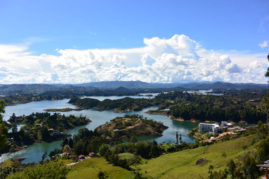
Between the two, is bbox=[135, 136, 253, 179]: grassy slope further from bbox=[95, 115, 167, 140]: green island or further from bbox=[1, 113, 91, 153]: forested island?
bbox=[1, 113, 91, 153]: forested island

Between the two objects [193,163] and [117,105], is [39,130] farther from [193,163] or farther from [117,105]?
[117,105]

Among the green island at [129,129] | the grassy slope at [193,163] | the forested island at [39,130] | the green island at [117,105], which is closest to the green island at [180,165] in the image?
the grassy slope at [193,163]

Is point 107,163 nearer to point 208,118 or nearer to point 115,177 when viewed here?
point 115,177

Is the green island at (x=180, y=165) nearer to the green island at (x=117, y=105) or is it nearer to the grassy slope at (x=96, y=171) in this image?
the grassy slope at (x=96, y=171)

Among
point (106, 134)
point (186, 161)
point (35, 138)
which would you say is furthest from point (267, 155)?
point (35, 138)

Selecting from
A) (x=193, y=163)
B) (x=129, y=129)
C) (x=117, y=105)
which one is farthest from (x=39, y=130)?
(x=117, y=105)

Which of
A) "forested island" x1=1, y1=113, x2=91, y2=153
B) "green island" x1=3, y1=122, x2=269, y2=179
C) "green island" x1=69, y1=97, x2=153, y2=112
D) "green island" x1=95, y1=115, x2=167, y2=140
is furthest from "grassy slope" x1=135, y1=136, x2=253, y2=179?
"green island" x1=69, y1=97, x2=153, y2=112
